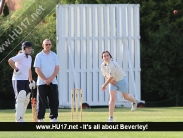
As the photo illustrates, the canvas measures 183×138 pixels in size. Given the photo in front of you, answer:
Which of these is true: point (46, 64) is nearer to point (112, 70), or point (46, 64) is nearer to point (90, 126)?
point (112, 70)

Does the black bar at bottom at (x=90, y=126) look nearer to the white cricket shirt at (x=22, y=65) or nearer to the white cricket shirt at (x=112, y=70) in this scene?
the white cricket shirt at (x=22, y=65)

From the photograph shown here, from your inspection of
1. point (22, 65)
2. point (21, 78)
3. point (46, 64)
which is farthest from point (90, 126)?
point (22, 65)

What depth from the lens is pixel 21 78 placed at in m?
15.5

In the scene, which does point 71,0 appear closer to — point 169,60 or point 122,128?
point 169,60

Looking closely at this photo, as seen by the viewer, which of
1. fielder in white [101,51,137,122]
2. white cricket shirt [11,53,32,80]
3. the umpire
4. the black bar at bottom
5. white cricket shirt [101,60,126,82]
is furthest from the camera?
white cricket shirt [101,60,126,82]

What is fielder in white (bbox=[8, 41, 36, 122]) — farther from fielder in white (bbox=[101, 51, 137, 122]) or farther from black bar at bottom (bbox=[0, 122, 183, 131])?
fielder in white (bbox=[101, 51, 137, 122])

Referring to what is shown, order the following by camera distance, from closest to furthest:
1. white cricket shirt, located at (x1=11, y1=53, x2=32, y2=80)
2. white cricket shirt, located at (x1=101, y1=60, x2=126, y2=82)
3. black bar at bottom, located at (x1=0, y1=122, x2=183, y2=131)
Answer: black bar at bottom, located at (x1=0, y1=122, x2=183, y2=131), white cricket shirt, located at (x1=11, y1=53, x2=32, y2=80), white cricket shirt, located at (x1=101, y1=60, x2=126, y2=82)

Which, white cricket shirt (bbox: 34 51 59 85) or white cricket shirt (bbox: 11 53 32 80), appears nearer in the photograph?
white cricket shirt (bbox: 34 51 59 85)

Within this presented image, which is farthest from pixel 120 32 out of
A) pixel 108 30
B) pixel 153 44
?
pixel 153 44

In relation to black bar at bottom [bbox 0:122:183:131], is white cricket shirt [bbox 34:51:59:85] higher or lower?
higher

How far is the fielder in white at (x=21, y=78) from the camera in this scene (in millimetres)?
15359

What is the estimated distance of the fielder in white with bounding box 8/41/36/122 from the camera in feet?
50.4

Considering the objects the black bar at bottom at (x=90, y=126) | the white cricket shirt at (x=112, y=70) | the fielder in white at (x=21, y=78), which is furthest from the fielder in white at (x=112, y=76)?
the black bar at bottom at (x=90, y=126)

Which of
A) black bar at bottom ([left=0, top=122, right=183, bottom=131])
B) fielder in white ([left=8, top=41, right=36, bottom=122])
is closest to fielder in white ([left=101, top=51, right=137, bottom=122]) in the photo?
fielder in white ([left=8, top=41, right=36, bottom=122])
